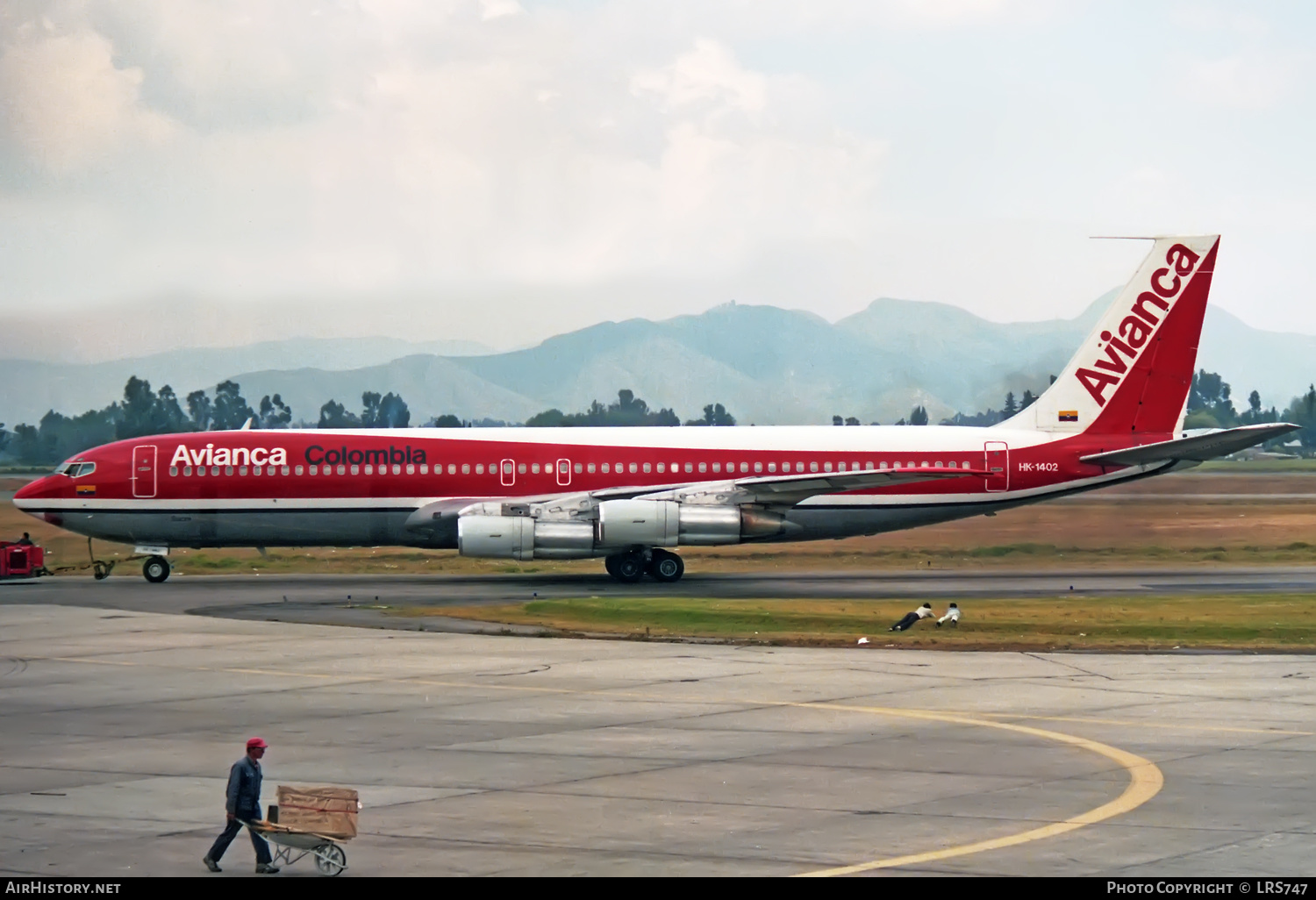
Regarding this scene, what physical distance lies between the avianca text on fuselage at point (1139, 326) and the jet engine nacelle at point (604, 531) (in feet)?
41.2

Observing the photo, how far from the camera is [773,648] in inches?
1211

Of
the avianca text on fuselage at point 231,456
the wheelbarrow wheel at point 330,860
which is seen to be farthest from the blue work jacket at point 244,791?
the avianca text on fuselage at point 231,456

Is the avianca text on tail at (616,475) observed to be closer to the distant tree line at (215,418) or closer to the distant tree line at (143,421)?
the distant tree line at (215,418)

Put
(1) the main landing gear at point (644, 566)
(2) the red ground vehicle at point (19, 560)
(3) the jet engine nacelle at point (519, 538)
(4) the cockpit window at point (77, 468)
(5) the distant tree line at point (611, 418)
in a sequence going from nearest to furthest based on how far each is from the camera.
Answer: (3) the jet engine nacelle at point (519, 538) < (1) the main landing gear at point (644, 566) < (4) the cockpit window at point (77, 468) < (2) the red ground vehicle at point (19, 560) < (5) the distant tree line at point (611, 418)

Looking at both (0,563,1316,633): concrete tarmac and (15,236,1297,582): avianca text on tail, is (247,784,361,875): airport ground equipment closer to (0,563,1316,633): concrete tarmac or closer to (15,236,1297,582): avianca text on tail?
(0,563,1316,633): concrete tarmac

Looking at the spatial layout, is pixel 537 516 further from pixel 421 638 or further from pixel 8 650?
pixel 8 650

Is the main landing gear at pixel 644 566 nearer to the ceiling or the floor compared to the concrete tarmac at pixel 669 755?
nearer to the ceiling

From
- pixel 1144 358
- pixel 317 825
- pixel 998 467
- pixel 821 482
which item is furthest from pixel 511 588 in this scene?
pixel 317 825

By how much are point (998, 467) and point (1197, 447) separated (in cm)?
568

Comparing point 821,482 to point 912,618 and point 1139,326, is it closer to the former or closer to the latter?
point 1139,326

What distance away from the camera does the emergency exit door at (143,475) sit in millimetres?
47281

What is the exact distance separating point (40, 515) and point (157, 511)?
4.18m

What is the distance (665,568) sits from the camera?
46531 mm
